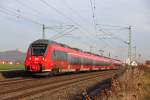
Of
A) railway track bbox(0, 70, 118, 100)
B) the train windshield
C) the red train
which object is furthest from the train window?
railway track bbox(0, 70, 118, 100)

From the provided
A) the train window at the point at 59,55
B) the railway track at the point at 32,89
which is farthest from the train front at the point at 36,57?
the railway track at the point at 32,89

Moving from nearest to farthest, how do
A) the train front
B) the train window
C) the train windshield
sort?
the train front
the train windshield
the train window

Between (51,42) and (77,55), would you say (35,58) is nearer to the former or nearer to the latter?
(51,42)

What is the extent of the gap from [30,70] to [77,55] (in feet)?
52.5

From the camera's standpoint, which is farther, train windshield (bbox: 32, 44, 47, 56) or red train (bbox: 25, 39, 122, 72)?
train windshield (bbox: 32, 44, 47, 56)

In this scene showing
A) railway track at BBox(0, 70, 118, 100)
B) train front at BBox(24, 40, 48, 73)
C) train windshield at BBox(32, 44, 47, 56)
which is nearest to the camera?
railway track at BBox(0, 70, 118, 100)

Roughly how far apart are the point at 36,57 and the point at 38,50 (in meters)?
0.67

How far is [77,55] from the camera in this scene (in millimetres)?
45656

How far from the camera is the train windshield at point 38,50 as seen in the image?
3061cm

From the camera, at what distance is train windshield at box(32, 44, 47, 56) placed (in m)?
30.6

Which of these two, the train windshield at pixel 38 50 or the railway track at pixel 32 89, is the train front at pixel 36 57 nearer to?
the train windshield at pixel 38 50

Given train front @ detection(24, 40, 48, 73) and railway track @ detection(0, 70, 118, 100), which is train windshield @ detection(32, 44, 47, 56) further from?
railway track @ detection(0, 70, 118, 100)

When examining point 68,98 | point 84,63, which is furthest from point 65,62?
point 68,98

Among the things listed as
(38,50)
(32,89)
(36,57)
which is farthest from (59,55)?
(32,89)
